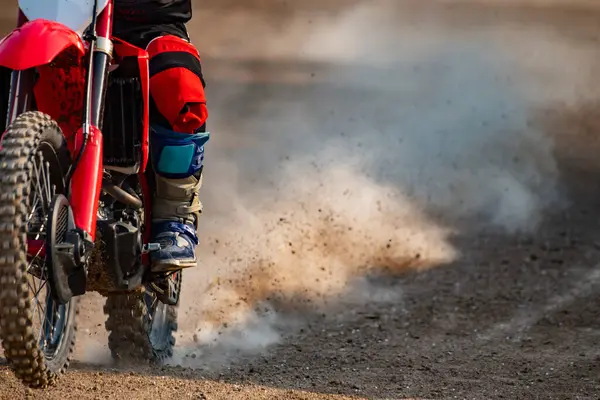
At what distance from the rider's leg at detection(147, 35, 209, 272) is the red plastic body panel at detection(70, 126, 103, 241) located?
59 centimetres

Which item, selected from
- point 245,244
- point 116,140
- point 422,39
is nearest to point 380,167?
point 245,244

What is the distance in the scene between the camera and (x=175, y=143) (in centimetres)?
485

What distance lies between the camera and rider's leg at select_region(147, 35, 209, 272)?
4746mm

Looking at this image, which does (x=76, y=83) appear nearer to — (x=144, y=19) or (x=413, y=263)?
(x=144, y=19)

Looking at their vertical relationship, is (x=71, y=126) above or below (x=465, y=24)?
below

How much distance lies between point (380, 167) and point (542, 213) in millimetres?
1682

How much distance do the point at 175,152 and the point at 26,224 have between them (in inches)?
50.2

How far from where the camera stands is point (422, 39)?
13617mm

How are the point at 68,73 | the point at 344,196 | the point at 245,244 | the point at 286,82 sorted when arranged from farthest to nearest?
the point at 286,82 → the point at 344,196 → the point at 245,244 → the point at 68,73

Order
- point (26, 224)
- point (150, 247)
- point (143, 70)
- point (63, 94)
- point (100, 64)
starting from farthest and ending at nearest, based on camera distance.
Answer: point (150, 247), point (143, 70), point (63, 94), point (100, 64), point (26, 224)

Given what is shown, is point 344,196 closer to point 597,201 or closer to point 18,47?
point 597,201

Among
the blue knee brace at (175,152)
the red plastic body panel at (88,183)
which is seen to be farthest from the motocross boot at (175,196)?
the red plastic body panel at (88,183)

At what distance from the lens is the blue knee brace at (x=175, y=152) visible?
191 inches

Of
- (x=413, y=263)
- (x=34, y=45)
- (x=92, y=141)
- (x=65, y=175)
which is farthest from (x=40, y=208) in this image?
(x=413, y=263)
